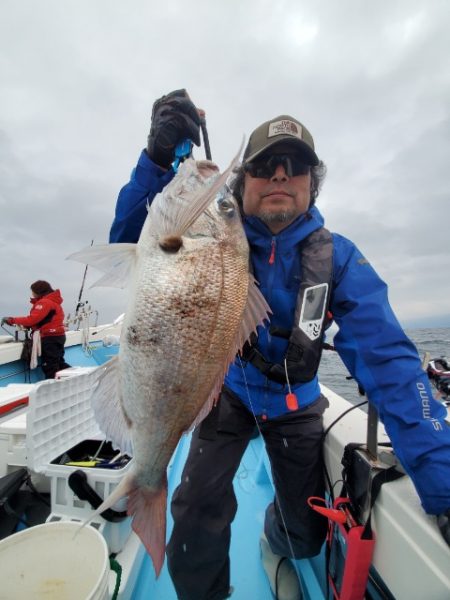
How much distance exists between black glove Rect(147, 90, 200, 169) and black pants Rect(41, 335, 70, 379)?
641cm

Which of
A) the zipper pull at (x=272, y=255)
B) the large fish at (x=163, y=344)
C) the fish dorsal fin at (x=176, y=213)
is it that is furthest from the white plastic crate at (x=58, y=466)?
the zipper pull at (x=272, y=255)

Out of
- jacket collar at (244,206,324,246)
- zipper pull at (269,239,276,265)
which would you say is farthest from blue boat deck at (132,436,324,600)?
jacket collar at (244,206,324,246)

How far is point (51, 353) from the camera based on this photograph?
22.8 feet

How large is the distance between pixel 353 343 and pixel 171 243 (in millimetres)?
1215

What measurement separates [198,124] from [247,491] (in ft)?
11.3

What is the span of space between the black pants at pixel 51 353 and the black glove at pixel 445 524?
7.31m

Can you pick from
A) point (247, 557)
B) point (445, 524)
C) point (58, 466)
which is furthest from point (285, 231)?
point (247, 557)

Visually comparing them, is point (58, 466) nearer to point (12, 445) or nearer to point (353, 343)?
point (12, 445)

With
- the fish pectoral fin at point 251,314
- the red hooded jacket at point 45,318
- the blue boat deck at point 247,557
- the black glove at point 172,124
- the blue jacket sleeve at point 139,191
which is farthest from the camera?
the red hooded jacket at point 45,318

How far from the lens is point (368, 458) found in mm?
1732

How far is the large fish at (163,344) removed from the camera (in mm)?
1265

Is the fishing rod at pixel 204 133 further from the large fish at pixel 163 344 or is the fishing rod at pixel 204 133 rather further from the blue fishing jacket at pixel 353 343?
the large fish at pixel 163 344

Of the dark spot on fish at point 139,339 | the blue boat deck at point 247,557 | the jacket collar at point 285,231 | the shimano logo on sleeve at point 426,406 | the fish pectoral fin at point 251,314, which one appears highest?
the jacket collar at point 285,231

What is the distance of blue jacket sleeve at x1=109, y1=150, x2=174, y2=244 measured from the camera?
72.4 inches
